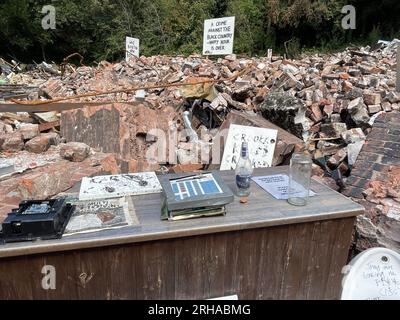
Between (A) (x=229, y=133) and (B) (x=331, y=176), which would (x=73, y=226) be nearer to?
(A) (x=229, y=133)

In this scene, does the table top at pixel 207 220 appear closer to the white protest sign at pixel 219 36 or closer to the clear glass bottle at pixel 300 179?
the clear glass bottle at pixel 300 179

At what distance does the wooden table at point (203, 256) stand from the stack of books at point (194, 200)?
41 millimetres

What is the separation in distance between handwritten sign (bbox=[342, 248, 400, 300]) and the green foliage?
10.7 m

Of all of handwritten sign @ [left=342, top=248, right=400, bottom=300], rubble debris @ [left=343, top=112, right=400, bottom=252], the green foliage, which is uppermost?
the green foliage

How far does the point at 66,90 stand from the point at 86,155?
4.06 metres

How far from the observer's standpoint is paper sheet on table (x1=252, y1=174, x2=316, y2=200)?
5.76 ft

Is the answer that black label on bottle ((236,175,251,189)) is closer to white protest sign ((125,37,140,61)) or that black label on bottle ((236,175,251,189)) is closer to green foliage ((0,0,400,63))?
white protest sign ((125,37,140,61))

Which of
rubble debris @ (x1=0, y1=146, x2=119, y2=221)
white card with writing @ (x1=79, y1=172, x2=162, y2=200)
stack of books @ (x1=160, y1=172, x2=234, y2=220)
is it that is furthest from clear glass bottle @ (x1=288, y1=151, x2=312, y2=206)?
rubble debris @ (x1=0, y1=146, x2=119, y2=221)

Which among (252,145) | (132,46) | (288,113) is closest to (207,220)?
(252,145)

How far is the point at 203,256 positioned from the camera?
1504 mm

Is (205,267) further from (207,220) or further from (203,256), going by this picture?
(207,220)

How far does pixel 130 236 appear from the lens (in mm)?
1360

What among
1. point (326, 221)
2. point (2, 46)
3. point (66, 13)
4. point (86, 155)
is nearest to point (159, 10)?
point (66, 13)

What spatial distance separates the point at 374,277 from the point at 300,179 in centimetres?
63
